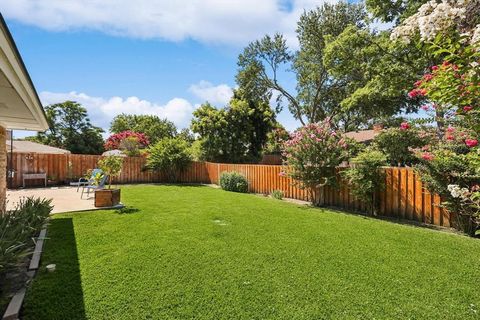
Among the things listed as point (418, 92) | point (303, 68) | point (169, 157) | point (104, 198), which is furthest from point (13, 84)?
point (303, 68)

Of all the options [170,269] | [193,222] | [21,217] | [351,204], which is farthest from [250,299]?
[351,204]

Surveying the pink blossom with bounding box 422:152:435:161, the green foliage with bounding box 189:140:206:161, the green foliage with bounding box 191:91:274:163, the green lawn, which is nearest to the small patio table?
the green lawn

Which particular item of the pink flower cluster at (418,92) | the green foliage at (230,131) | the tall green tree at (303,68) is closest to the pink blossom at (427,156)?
the pink flower cluster at (418,92)

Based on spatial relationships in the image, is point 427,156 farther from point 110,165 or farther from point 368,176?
point 110,165

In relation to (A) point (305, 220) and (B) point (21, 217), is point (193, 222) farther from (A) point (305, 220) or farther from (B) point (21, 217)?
(B) point (21, 217)

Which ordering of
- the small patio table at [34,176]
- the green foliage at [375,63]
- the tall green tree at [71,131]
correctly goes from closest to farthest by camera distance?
the small patio table at [34,176] < the green foliage at [375,63] < the tall green tree at [71,131]

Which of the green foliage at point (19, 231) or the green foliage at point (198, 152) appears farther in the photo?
the green foliage at point (198, 152)

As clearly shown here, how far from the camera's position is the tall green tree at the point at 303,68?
18656 mm

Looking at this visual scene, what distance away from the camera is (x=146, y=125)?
3650cm

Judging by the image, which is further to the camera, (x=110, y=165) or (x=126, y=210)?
(x=110, y=165)

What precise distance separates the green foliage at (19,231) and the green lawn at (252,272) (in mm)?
327

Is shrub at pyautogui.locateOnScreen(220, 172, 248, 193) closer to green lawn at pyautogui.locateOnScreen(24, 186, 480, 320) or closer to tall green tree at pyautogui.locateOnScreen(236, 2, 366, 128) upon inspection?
green lawn at pyautogui.locateOnScreen(24, 186, 480, 320)

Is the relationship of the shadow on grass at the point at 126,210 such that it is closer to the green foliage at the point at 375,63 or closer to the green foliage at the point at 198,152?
the green foliage at the point at 198,152

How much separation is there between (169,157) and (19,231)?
35.0 ft
